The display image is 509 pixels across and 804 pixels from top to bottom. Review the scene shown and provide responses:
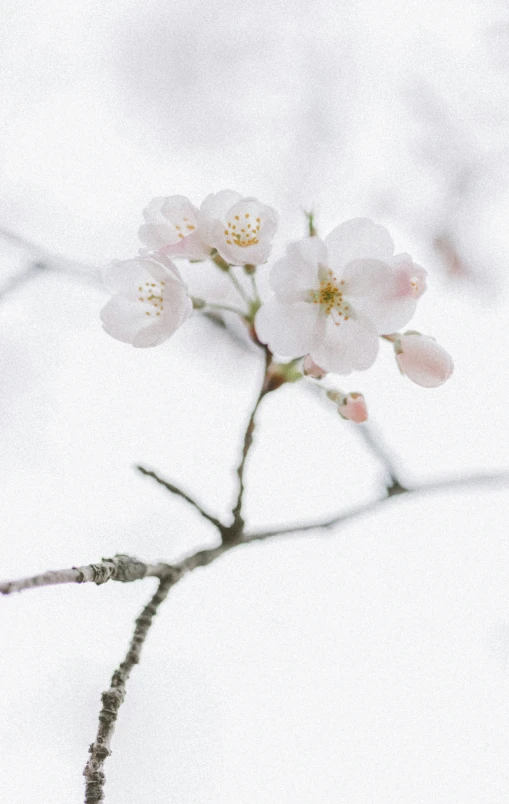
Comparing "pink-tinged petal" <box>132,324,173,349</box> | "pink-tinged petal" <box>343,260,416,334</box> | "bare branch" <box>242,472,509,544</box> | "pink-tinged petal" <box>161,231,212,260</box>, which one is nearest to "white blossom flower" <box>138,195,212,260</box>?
"pink-tinged petal" <box>161,231,212,260</box>

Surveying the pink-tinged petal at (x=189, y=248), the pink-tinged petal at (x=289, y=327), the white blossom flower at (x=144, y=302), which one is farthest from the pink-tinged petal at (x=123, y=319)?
the pink-tinged petal at (x=289, y=327)

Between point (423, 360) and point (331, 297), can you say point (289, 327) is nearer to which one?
point (331, 297)

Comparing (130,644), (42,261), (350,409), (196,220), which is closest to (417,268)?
(350,409)

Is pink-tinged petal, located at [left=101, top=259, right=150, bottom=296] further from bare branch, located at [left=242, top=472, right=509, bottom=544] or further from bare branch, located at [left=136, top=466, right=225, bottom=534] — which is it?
bare branch, located at [left=242, top=472, right=509, bottom=544]

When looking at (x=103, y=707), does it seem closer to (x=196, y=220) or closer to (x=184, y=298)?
(x=184, y=298)

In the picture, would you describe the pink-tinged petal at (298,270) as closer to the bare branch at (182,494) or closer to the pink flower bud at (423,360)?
the pink flower bud at (423,360)

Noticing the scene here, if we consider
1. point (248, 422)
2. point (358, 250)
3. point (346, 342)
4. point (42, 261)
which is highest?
point (42, 261)
